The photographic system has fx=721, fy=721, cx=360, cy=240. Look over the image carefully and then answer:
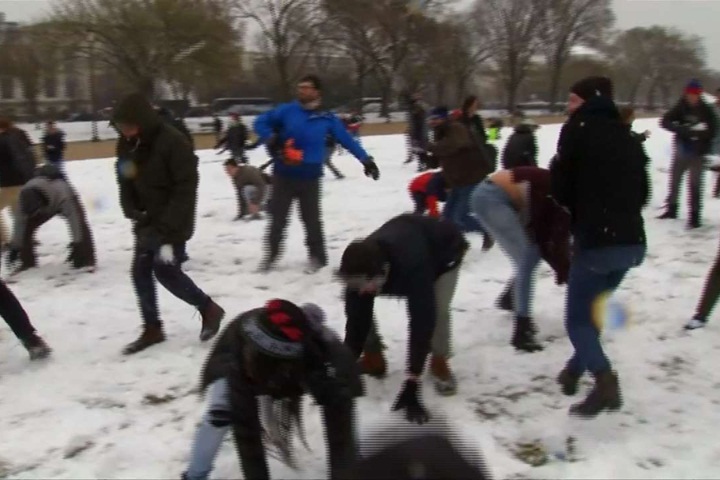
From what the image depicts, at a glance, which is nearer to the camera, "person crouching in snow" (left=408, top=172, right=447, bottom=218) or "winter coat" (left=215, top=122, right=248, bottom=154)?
"person crouching in snow" (left=408, top=172, right=447, bottom=218)

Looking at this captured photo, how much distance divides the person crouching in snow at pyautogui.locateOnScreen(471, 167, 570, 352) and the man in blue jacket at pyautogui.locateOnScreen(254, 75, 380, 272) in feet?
6.53

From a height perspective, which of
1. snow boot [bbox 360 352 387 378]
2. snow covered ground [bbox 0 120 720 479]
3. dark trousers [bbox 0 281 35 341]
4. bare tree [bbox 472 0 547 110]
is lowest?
snow covered ground [bbox 0 120 720 479]

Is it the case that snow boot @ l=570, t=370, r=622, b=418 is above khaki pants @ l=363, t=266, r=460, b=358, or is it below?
below

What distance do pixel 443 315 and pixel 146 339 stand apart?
7.18 ft

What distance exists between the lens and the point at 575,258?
379 centimetres

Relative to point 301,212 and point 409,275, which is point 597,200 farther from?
point 301,212

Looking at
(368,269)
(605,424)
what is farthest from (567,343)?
(368,269)

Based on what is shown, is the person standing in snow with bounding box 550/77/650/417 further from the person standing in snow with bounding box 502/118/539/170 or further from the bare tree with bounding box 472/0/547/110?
the bare tree with bounding box 472/0/547/110

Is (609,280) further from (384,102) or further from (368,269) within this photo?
(384,102)

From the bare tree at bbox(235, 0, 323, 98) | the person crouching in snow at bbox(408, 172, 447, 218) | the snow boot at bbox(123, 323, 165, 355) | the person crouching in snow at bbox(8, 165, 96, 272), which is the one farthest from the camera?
the bare tree at bbox(235, 0, 323, 98)

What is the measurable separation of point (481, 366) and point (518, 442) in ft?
3.14

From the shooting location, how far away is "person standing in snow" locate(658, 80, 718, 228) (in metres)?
7.75

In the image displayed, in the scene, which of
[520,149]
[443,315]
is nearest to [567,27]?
[520,149]

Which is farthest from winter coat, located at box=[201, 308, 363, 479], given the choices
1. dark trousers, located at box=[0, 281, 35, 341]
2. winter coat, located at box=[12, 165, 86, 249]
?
winter coat, located at box=[12, 165, 86, 249]
